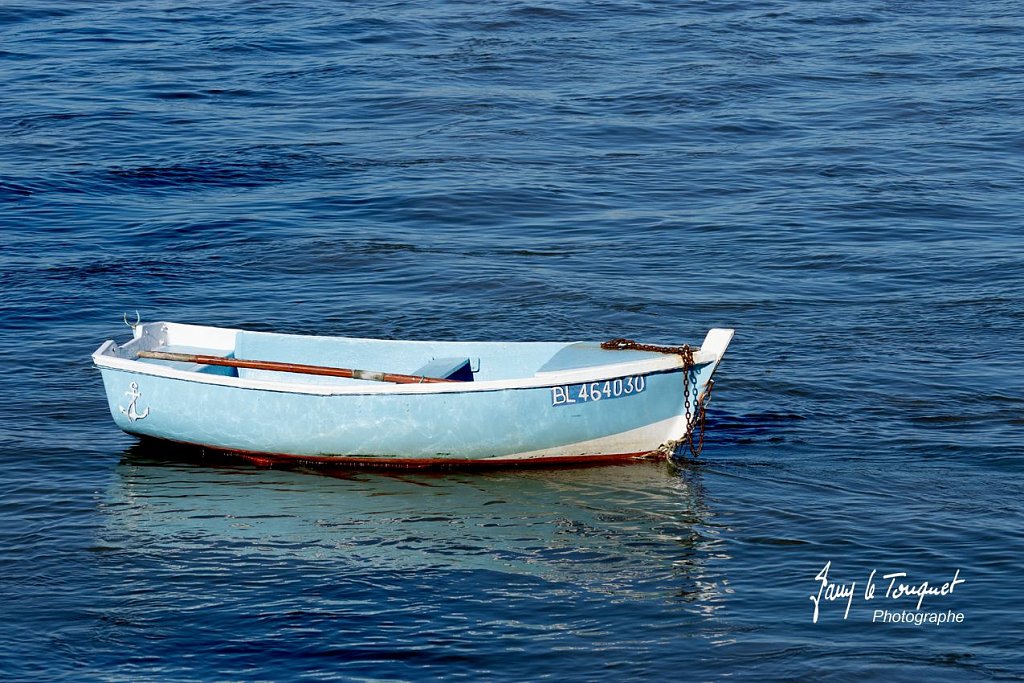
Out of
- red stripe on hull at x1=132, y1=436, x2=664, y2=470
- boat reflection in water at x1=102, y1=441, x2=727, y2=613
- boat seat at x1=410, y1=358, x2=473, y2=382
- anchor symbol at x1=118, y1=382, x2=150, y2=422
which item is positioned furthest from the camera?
boat seat at x1=410, y1=358, x2=473, y2=382

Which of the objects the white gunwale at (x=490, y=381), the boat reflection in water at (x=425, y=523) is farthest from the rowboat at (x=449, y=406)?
the boat reflection in water at (x=425, y=523)

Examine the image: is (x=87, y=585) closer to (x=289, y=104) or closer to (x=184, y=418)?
(x=184, y=418)

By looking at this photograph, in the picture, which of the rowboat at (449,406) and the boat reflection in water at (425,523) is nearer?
the boat reflection in water at (425,523)

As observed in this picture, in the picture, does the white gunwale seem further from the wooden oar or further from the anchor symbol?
the wooden oar

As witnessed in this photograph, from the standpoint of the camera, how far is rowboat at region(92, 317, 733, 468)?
1126cm

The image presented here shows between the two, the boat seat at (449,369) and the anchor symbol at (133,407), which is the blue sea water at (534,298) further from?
the boat seat at (449,369)

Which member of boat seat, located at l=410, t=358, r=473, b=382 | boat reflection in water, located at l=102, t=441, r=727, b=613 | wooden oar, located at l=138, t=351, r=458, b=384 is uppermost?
wooden oar, located at l=138, t=351, r=458, b=384

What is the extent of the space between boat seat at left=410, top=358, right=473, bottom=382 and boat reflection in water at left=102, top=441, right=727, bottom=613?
0.89 m

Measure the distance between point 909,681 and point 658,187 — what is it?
13639mm

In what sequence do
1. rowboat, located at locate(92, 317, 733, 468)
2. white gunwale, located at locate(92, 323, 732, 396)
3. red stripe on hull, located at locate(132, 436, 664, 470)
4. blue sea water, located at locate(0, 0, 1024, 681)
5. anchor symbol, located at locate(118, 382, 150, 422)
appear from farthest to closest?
anchor symbol, located at locate(118, 382, 150, 422) < red stripe on hull, located at locate(132, 436, 664, 470) < rowboat, located at locate(92, 317, 733, 468) < white gunwale, located at locate(92, 323, 732, 396) < blue sea water, located at locate(0, 0, 1024, 681)

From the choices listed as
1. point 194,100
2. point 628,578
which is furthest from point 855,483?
point 194,100

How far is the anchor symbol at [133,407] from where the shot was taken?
1189 centimetres

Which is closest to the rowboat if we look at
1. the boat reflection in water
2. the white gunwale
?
the white gunwale

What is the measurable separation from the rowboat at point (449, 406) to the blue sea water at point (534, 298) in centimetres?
30
